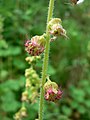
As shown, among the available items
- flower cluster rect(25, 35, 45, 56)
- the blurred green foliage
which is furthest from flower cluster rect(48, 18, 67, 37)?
the blurred green foliage

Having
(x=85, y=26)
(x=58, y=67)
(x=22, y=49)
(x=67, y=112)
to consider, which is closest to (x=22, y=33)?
(x=22, y=49)

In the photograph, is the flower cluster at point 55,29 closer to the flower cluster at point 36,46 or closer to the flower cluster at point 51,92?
the flower cluster at point 36,46

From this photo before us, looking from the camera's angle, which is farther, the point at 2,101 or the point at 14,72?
the point at 14,72

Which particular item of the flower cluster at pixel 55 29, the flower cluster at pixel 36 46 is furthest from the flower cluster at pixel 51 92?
the flower cluster at pixel 55 29

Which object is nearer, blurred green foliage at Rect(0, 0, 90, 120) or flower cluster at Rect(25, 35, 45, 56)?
flower cluster at Rect(25, 35, 45, 56)

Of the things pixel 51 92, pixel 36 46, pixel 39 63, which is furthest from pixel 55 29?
pixel 39 63

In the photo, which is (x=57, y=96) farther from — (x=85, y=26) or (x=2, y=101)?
(x=85, y=26)

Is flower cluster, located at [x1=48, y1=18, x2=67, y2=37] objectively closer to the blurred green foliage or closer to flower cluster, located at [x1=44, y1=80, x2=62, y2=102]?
flower cluster, located at [x1=44, y1=80, x2=62, y2=102]
